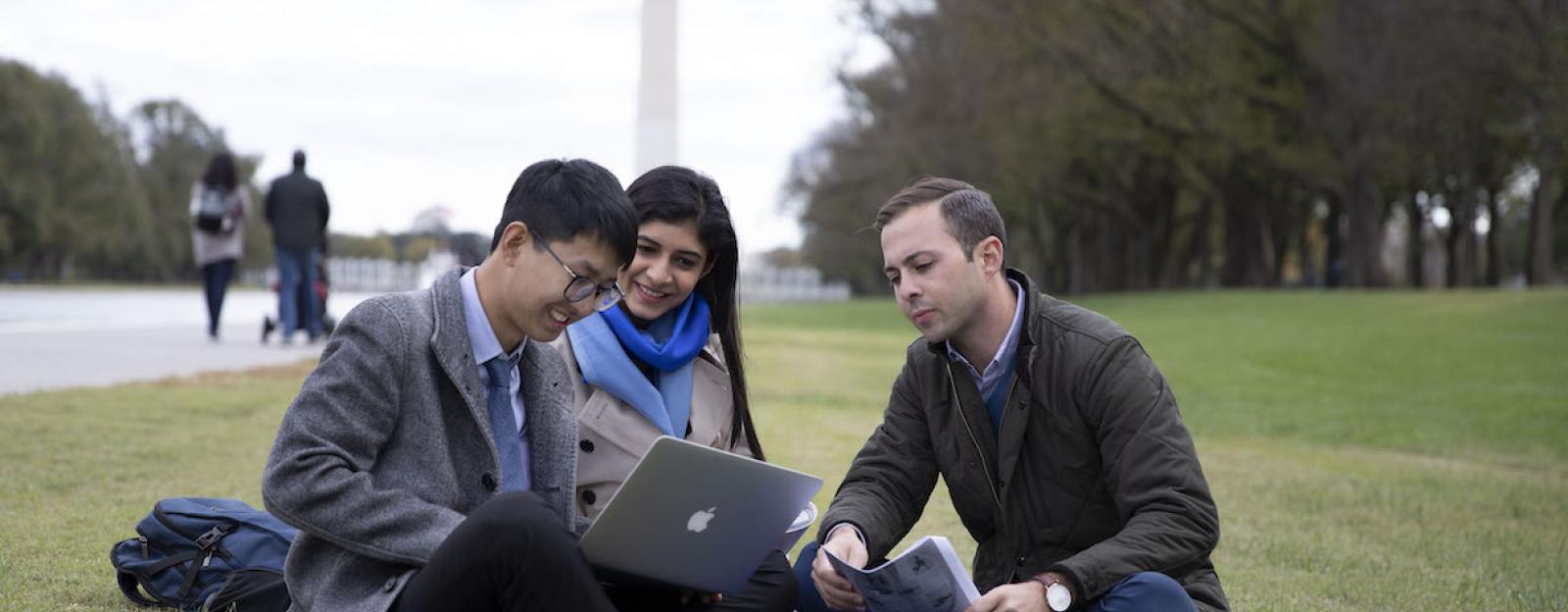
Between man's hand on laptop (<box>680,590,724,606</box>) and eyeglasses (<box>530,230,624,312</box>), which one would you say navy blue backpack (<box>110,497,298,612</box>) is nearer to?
man's hand on laptop (<box>680,590,724,606</box>)

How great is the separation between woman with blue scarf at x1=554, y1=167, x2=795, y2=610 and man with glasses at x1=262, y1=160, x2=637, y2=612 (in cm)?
62

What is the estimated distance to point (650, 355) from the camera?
3840 millimetres

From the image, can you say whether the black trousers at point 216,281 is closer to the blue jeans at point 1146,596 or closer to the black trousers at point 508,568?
the black trousers at point 508,568

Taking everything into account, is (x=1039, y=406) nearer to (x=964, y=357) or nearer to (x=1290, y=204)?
(x=964, y=357)

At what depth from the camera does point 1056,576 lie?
304cm

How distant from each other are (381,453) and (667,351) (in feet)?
3.73

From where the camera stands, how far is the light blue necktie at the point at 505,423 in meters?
3.01

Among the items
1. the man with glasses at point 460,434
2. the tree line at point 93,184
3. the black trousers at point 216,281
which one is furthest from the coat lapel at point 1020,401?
the tree line at point 93,184

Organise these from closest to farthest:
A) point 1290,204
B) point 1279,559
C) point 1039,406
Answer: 1. point 1039,406
2. point 1279,559
3. point 1290,204

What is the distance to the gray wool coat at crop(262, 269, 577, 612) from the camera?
268 cm

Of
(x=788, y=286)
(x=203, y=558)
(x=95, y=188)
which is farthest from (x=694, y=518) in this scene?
(x=788, y=286)

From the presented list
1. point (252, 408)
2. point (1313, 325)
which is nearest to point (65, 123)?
point (1313, 325)

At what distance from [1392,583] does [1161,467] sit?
2738mm

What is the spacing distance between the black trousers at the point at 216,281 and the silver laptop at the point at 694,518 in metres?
11.4
